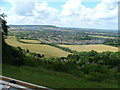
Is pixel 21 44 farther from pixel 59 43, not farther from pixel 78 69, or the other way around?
pixel 78 69

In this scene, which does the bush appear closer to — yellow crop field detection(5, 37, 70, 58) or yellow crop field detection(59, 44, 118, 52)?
yellow crop field detection(59, 44, 118, 52)

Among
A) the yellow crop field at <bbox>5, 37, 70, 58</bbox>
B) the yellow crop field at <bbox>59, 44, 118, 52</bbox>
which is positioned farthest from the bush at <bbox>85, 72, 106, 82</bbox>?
the yellow crop field at <bbox>5, 37, 70, 58</bbox>

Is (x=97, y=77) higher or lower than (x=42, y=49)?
lower

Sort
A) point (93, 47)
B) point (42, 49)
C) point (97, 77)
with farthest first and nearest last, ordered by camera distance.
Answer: point (42, 49), point (93, 47), point (97, 77)

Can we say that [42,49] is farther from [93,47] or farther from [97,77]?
[97,77]

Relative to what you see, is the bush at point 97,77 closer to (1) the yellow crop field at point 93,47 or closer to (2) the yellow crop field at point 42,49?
(1) the yellow crop field at point 93,47

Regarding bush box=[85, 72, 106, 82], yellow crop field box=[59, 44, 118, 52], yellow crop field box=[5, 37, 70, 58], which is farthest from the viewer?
yellow crop field box=[5, 37, 70, 58]

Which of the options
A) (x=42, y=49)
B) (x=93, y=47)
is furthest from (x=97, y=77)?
(x=42, y=49)

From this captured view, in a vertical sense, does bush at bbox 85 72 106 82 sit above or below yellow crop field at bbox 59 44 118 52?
below

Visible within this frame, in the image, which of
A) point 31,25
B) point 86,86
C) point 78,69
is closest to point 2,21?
point 31,25
